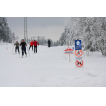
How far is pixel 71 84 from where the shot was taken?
4.03 m

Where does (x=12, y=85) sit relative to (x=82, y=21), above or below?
below

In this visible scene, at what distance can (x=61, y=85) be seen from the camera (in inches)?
155

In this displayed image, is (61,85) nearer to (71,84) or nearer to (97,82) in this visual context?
(71,84)

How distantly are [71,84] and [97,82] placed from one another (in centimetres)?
113

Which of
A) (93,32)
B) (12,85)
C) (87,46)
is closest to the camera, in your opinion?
(12,85)

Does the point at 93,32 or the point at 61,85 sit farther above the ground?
the point at 93,32
